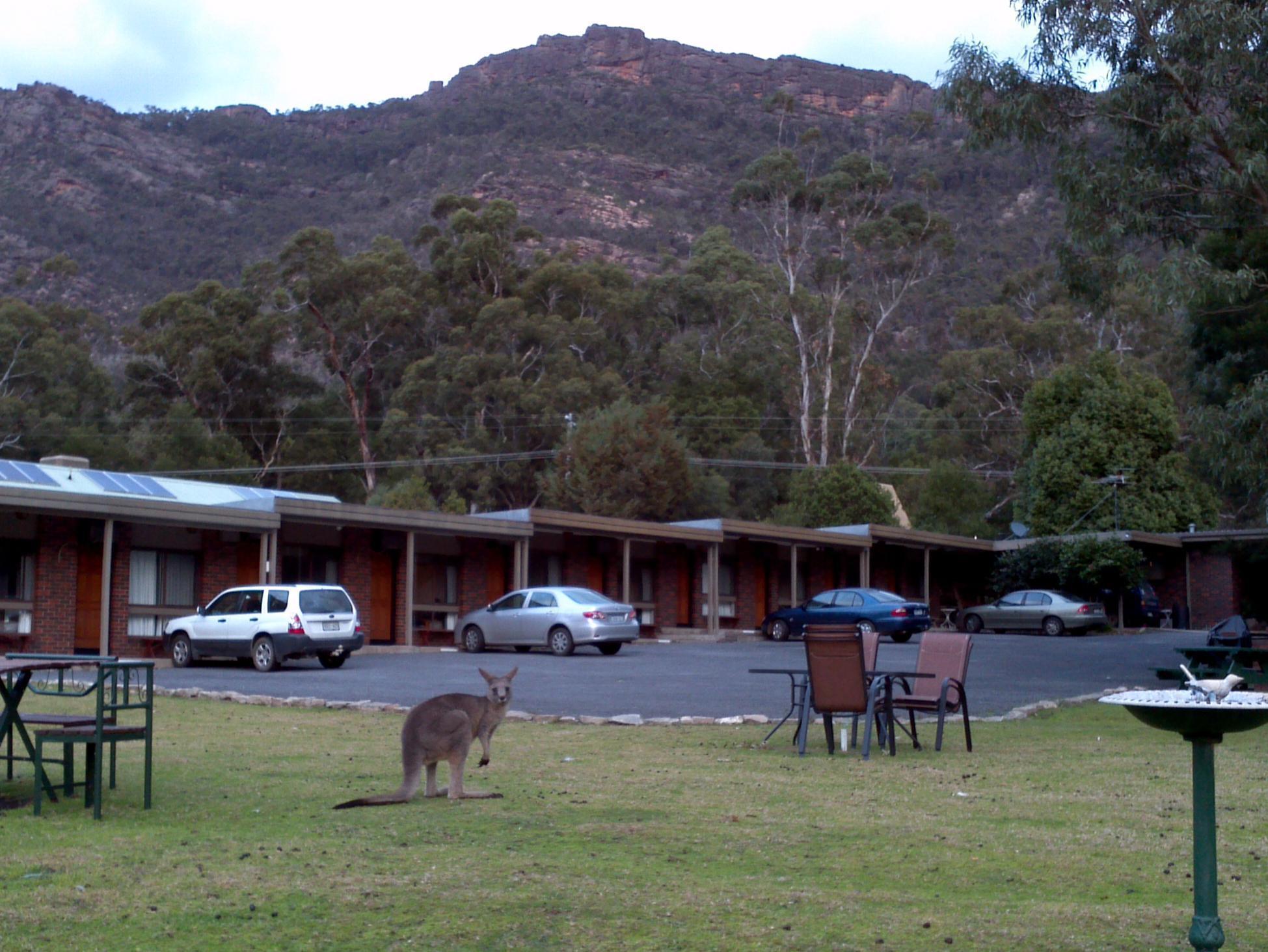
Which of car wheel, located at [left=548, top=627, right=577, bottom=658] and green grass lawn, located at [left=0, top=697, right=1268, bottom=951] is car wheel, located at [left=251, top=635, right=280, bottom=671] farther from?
green grass lawn, located at [left=0, top=697, right=1268, bottom=951]

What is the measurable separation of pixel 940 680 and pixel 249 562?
63.4 ft

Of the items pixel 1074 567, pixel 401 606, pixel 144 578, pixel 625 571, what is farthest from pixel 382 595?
pixel 1074 567

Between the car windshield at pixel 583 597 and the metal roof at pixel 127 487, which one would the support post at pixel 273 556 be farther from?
the car windshield at pixel 583 597

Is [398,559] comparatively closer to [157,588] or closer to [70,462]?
[157,588]

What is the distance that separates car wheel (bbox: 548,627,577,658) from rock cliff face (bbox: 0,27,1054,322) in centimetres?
5732

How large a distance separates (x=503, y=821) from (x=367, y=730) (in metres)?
5.91

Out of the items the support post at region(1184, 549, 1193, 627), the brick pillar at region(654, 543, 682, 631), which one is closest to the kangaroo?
the brick pillar at region(654, 543, 682, 631)

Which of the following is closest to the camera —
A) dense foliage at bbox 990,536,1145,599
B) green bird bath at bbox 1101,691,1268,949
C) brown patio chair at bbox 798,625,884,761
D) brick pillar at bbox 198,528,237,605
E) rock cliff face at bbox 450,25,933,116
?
green bird bath at bbox 1101,691,1268,949

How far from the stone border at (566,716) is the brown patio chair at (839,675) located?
7.62ft

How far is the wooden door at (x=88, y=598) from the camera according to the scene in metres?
25.6

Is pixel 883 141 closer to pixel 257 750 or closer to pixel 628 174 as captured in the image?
pixel 628 174

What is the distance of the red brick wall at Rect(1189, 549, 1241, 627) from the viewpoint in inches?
1699

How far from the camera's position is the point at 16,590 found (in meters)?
24.8

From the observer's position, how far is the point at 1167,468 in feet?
155
